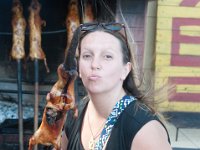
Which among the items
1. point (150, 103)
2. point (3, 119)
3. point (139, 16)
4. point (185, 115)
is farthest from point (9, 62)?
point (150, 103)

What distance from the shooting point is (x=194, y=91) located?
4.83m

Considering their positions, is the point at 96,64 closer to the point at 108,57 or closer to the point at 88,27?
the point at 108,57

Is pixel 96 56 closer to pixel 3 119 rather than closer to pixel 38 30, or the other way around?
pixel 38 30

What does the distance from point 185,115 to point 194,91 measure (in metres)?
0.31

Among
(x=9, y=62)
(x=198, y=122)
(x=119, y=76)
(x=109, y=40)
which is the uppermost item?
(x=109, y=40)

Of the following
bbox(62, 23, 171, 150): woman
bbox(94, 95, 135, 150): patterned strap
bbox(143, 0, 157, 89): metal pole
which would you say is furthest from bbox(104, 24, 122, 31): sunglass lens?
bbox(143, 0, 157, 89): metal pole

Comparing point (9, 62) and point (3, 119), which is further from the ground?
point (9, 62)

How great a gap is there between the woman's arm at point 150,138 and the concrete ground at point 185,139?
8.03ft

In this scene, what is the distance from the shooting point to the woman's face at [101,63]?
1798 mm

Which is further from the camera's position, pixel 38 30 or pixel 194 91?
pixel 194 91

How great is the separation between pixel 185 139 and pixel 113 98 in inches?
106

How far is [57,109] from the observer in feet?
8.59

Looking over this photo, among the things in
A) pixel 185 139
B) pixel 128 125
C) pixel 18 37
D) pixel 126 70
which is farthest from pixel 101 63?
pixel 185 139

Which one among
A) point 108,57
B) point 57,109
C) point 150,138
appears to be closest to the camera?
point 150,138
